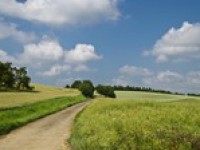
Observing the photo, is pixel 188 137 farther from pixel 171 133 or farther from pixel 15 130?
pixel 15 130

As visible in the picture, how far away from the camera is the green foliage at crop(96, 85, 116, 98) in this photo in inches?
6361

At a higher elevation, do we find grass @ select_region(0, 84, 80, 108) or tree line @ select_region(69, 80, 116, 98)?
tree line @ select_region(69, 80, 116, 98)

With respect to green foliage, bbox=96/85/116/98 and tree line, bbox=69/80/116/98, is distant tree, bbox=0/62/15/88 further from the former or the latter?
green foliage, bbox=96/85/116/98

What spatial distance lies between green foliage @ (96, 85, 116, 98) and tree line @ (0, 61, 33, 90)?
1283 inches

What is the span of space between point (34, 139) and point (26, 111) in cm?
2475

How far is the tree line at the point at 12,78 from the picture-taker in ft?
415

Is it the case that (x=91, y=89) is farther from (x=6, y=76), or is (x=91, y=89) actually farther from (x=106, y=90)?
(x=6, y=76)

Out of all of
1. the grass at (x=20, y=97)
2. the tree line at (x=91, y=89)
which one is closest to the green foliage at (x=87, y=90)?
the tree line at (x=91, y=89)

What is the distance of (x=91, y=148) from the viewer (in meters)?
18.1

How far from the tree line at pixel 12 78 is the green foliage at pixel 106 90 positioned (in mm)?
32600

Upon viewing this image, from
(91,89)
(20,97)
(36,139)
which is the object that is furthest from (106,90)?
(36,139)

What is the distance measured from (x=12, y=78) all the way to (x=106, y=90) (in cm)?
4625

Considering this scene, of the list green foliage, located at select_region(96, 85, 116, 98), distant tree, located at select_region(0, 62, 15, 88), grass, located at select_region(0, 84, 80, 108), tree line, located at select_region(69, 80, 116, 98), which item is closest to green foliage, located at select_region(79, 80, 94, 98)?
tree line, located at select_region(69, 80, 116, 98)

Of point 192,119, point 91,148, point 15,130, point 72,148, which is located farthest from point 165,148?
point 15,130
